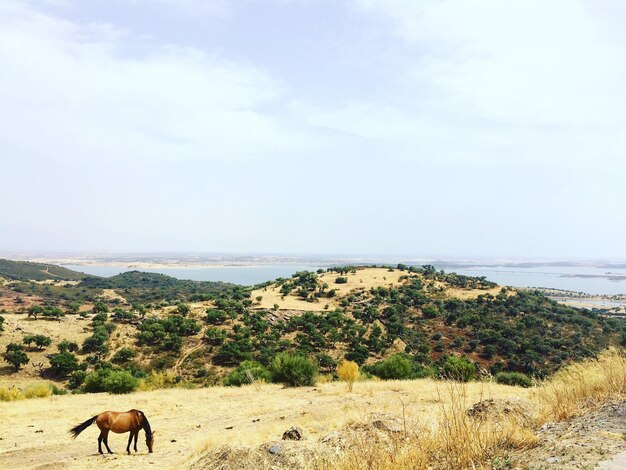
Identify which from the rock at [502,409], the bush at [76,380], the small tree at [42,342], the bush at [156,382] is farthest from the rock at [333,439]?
the small tree at [42,342]

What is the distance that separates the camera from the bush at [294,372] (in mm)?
21766

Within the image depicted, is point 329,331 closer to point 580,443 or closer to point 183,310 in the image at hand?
point 183,310

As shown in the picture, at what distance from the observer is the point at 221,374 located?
36.2m

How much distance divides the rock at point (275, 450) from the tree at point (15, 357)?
3837cm

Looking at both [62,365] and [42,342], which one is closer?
[62,365]

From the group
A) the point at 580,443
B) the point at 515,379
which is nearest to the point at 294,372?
the point at 515,379

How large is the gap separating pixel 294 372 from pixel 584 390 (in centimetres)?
1577

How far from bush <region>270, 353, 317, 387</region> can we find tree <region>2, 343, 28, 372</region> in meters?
27.4

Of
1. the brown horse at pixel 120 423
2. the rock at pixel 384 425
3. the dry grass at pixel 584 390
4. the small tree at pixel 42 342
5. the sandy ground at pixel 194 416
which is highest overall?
the dry grass at pixel 584 390

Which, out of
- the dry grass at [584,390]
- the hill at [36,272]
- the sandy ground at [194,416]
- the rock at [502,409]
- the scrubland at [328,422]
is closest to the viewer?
the scrubland at [328,422]

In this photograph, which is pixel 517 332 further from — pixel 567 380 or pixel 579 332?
pixel 567 380

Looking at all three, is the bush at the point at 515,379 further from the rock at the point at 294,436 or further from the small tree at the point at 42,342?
the small tree at the point at 42,342

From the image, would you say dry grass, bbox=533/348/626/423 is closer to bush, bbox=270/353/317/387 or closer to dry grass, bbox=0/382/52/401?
bush, bbox=270/353/317/387

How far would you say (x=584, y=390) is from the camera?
27.4ft
